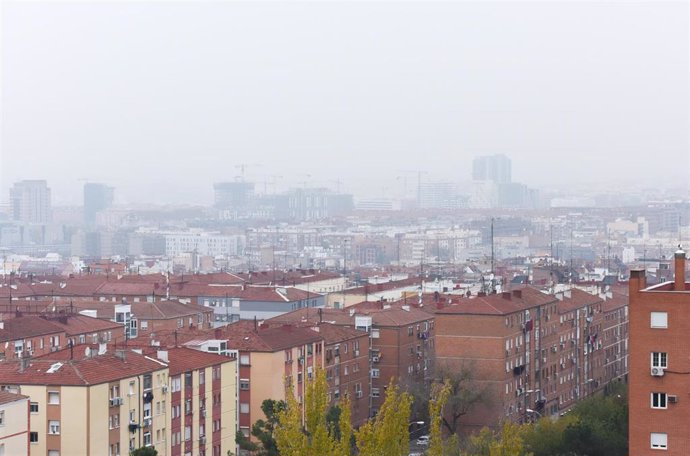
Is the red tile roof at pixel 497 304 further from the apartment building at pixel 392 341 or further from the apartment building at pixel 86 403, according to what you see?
the apartment building at pixel 86 403

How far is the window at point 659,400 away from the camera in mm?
13359

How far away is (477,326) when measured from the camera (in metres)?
26.1

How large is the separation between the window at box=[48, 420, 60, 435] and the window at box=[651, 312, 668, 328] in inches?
276

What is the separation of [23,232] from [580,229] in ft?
165

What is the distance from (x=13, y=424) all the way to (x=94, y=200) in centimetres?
16521

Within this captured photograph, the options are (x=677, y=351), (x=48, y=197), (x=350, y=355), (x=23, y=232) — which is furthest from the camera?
(x=48, y=197)

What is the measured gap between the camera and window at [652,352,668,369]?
1341 centimetres

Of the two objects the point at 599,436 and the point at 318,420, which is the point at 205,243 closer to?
the point at 599,436

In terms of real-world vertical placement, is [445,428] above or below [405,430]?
below

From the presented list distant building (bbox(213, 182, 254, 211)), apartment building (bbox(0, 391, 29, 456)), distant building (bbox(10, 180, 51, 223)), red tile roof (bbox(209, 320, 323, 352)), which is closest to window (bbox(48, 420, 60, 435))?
apartment building (bbox(0, 391, 29, 456))

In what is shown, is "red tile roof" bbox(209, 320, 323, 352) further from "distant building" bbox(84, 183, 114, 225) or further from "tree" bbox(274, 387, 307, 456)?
"distant building" bbox(84, 183, 114, 225)

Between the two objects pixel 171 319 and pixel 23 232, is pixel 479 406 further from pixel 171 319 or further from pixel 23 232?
pixel 23 232

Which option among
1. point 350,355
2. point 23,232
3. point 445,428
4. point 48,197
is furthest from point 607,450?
point 48,197

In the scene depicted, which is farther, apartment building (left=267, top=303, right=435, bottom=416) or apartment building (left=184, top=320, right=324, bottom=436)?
apartment building (left=267, top=303, right=435, bottom=416)
